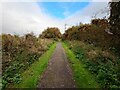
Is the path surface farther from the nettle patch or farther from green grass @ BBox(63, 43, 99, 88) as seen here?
the nettle patch

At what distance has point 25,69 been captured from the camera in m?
19.8

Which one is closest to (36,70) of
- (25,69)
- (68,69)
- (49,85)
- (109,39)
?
(25,69)

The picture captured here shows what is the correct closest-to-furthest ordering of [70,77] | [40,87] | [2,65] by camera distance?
1. [40,87]
2. [70,77]
3. [2,65]

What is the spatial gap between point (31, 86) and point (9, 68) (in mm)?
5469

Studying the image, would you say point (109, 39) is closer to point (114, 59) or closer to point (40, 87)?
point (114, 59)

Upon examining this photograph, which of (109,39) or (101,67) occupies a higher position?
(109,39)

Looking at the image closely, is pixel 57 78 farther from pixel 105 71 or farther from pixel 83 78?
pixel 105 71

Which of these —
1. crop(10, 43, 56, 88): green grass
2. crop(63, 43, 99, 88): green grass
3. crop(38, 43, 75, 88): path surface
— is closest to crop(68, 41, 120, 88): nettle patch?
crop(63, 43, 99, 88): green grass

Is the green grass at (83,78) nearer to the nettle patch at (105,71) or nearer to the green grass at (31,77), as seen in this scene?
the nettle patch at (105,71)

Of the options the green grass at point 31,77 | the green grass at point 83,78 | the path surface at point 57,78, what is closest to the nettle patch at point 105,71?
the green grass at point 83,78

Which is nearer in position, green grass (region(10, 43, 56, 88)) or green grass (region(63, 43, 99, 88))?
green grass (region(10, 43, 56, 88))

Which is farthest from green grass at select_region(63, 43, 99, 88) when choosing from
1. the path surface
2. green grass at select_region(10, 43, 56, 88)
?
green grass at select_region(10, 43, 56, 88)

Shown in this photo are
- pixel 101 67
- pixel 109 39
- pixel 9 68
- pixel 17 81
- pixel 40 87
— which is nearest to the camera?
pixel 40 87

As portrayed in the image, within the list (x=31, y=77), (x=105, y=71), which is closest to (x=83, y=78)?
(x=105, y=71)
